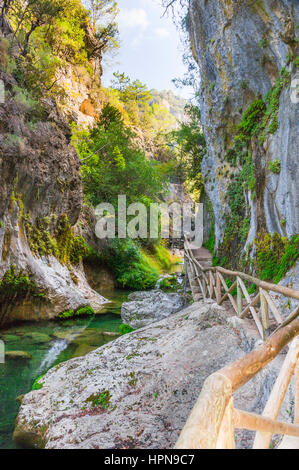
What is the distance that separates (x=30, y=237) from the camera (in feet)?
35.0

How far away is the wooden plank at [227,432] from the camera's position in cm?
119

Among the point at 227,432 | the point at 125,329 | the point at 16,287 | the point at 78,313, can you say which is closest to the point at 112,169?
the point at 78,313

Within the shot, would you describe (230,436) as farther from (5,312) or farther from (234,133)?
(234,133)

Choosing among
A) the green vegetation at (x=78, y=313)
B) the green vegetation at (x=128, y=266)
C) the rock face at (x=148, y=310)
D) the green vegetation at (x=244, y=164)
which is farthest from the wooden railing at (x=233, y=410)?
the green vegetation at (x=128, y=266)

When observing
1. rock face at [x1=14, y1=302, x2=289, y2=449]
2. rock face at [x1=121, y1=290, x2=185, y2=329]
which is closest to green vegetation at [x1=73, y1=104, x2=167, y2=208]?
rock face at [x1=121, y1=290, x2=185, y2=329]

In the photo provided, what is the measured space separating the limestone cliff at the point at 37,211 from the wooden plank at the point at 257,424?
29.0 ft

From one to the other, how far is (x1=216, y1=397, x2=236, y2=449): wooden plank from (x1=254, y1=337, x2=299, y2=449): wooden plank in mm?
334

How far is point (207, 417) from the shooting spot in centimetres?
114

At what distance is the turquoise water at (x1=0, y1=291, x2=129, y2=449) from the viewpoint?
511 centimetres

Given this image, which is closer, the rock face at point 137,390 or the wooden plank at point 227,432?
the wooden plank at point 227,432

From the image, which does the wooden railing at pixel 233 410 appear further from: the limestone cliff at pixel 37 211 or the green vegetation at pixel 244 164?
the limestone cliff at pixel 37 211

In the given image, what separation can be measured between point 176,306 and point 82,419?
6.60m

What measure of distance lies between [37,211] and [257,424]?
440 inches

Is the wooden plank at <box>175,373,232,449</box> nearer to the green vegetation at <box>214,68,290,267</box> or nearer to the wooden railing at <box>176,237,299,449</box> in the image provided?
the wooden railing at <box>176,237,299,449</box>
